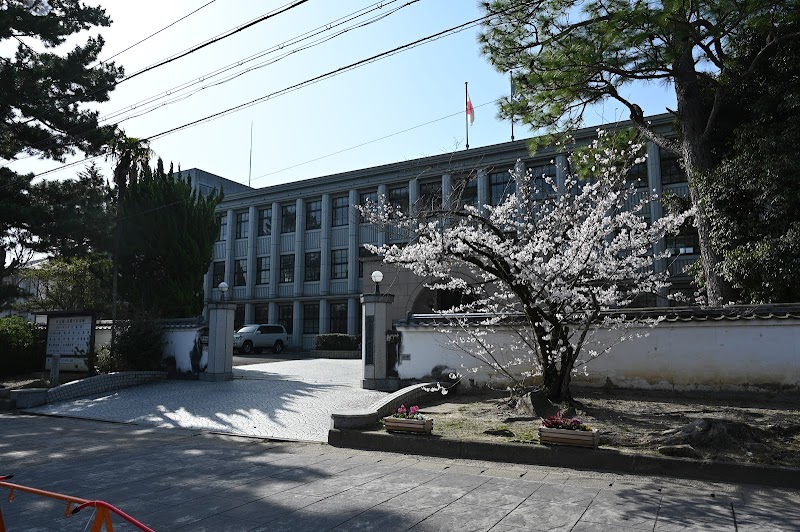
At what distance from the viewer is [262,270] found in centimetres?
4028

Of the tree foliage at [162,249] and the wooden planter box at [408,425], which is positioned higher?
the tree foliage at [162,249]

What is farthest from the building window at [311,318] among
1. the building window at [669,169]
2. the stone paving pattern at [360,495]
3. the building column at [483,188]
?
the stone paving pattern at [360,495]

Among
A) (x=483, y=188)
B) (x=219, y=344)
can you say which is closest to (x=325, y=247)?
(x=483, y=188)

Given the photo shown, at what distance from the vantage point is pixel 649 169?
90.7 ft

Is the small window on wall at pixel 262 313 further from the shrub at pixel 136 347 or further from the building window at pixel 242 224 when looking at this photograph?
the shrub at pixel 136 347

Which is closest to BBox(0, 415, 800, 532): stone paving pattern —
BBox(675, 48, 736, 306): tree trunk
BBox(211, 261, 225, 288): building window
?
BBox(675, 48, 736, 306): tree trunk

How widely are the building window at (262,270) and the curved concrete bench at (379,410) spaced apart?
29083 millimetres

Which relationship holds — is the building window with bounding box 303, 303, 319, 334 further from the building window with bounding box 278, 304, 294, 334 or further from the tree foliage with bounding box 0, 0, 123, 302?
the tree foliage with bounding box 0, 0, 123, 302

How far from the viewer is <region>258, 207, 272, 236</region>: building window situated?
4038 centimetres

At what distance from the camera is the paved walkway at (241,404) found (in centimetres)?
1131

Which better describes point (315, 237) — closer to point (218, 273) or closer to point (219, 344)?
point (218, 273)

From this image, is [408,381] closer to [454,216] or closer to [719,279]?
[454,216]

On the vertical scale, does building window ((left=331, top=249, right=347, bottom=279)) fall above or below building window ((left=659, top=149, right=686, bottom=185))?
below

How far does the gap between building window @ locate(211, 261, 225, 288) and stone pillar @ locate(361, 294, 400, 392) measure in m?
29.1
